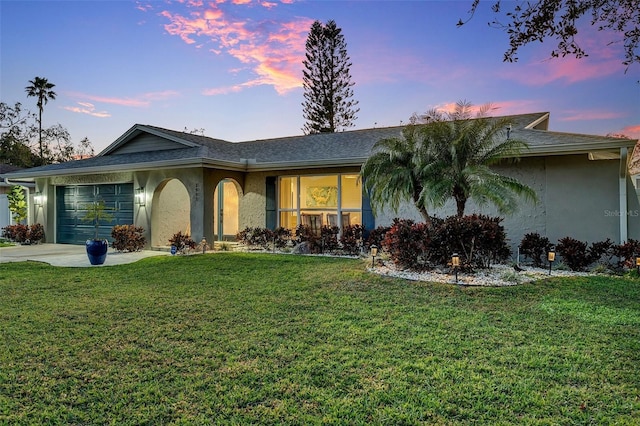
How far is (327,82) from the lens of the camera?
29203 mm

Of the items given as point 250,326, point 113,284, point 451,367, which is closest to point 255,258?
point 113,284

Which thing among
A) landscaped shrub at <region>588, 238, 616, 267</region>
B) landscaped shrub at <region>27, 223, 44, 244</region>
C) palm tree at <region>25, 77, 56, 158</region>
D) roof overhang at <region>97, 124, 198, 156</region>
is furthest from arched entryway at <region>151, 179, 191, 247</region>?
palm tree at <region>25, 77, 56, 158</region>

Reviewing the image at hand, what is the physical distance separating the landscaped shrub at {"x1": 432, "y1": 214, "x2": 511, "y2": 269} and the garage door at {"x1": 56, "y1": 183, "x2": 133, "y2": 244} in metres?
10.7

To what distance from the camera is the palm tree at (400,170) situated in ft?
29.3

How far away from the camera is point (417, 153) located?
905 centimetres

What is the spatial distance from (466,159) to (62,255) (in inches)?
458

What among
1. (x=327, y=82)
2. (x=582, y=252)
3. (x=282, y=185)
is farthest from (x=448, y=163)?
(x=327, y=82)

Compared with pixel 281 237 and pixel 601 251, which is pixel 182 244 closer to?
pixel 281 237

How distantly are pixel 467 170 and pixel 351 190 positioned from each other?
4.74 meters

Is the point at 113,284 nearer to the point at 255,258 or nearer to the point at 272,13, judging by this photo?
the point at 255,258

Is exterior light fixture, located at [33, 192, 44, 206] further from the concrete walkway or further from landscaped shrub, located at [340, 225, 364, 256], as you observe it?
landscaped shrub, located at [340, 225, 364, 256]

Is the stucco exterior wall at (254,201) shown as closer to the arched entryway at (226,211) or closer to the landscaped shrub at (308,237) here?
the landscaped shrub at (308,237)

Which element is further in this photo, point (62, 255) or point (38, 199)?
point (38, 199)

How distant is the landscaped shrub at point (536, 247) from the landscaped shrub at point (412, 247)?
268 cm
